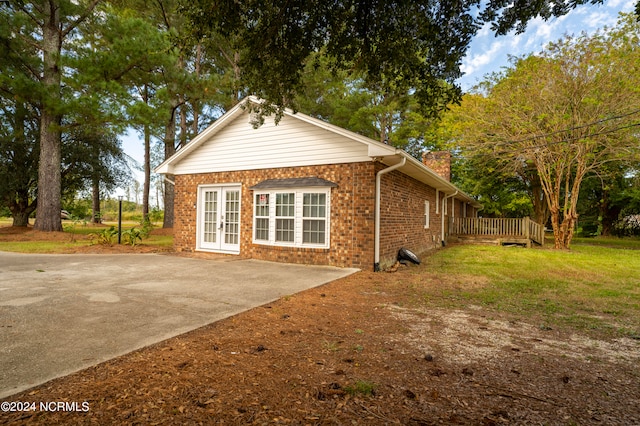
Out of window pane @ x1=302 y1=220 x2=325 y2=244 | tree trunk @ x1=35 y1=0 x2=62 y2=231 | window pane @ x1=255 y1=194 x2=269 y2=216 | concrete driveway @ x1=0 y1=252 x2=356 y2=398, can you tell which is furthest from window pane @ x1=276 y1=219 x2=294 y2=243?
tree trunk @ x1=35 y1=0 x2=62 y2=231

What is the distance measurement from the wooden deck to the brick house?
233 inches

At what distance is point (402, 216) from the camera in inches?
372

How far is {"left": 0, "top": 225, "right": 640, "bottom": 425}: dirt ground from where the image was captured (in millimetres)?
2004

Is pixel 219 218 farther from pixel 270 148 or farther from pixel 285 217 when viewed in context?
pixel 270 148

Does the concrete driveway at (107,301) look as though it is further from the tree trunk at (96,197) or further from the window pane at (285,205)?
the tree trunk at (96,197)

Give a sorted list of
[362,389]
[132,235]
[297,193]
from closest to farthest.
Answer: [362,389] < [297,193] < [132,235]

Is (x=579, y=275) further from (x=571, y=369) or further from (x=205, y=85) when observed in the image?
(x=205, y=85)

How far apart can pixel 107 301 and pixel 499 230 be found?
1693 cm

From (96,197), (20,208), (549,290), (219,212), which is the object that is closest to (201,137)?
(219,212)

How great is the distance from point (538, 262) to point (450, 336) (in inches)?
320

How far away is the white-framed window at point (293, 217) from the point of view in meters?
A: 8.45

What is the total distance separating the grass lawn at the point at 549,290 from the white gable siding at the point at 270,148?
12.5 ft

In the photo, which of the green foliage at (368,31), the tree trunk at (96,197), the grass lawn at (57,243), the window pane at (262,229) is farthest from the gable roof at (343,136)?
the tree trunk at (96,197)

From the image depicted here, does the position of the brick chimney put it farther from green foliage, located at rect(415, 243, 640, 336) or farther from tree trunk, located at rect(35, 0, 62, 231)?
tree trunk, located at rect(35, 0, 62, 231)
